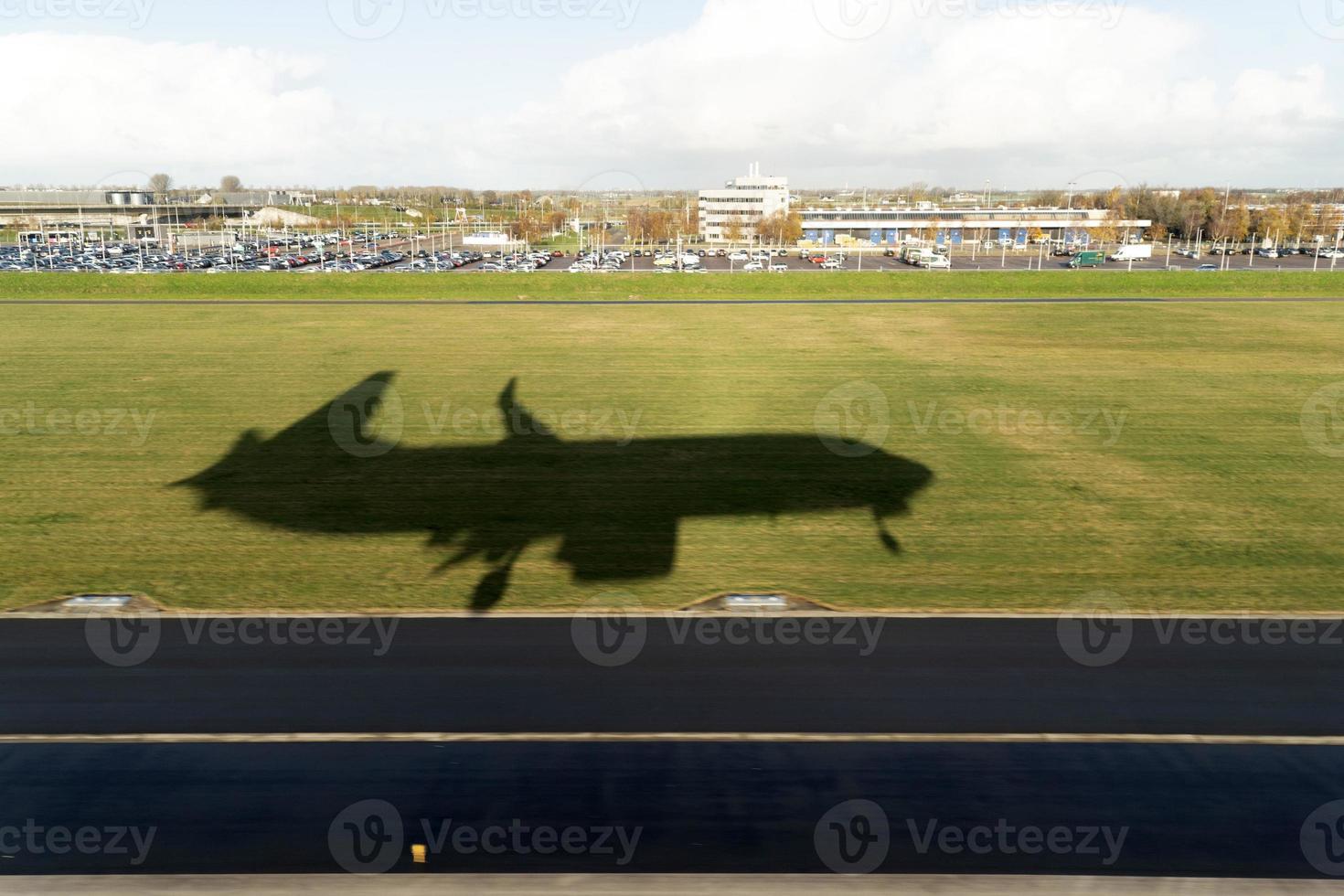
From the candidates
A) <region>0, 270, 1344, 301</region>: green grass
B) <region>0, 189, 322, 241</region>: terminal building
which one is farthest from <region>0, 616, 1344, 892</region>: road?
<region>0, 189, 322, 241</region>: terminal building

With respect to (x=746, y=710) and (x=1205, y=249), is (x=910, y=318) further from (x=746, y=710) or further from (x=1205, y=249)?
(x=1205, y=249)

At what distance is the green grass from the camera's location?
63156mm

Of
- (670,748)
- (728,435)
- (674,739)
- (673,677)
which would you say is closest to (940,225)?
(728,435)

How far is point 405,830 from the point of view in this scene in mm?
9250

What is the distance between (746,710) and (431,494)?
1188 cm

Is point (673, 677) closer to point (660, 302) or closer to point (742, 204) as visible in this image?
point (660, 302)

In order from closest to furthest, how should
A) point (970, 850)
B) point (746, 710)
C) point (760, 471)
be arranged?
point (970, 850) → point (746, 710) → point (760, 471)

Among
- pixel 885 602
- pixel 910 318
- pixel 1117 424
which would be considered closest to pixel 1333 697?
pixel 885 602

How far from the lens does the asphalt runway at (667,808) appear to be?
349 inches

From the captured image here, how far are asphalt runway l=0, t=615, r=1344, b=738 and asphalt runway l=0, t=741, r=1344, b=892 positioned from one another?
21.8 inches

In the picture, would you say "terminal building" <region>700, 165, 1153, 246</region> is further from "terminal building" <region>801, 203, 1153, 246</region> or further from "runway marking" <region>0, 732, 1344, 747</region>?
"runway marking" <region>0, 732, 1344, 747</region>

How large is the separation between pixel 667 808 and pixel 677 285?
2423 inches

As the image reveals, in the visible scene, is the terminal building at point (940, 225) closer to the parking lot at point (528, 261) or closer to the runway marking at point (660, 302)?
the parking lot at point (528, 261)

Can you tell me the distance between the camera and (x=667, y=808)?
957cm
